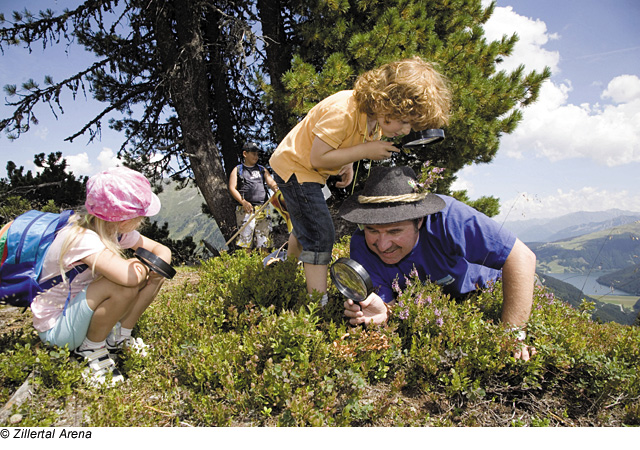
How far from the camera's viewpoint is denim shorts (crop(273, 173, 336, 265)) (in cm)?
320

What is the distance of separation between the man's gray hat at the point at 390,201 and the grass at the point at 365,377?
0.79 meters

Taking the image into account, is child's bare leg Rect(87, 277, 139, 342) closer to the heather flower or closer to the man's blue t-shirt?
the man's blue t-shirt

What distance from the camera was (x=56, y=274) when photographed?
2.60m

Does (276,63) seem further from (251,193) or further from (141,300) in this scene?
(141,300)

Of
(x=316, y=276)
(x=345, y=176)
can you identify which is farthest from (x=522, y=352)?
(x=345, y=176)

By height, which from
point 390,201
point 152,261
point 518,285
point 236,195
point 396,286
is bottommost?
point 236,195

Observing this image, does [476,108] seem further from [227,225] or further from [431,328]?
[227,225]

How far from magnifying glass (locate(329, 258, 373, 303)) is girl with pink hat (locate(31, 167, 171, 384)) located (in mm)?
1571

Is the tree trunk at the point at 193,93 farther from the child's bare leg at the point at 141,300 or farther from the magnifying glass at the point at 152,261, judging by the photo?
the magnifying glass at the point at 152,261

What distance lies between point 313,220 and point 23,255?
227 centimetres

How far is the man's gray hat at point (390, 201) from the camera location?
2.66m

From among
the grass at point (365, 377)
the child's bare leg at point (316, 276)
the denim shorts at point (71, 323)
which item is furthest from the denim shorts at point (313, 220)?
the denim shorts at point (71, 323)

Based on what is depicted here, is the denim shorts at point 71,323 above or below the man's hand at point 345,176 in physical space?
below

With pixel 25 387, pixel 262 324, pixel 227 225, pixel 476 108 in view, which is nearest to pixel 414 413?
pixel 262 324
